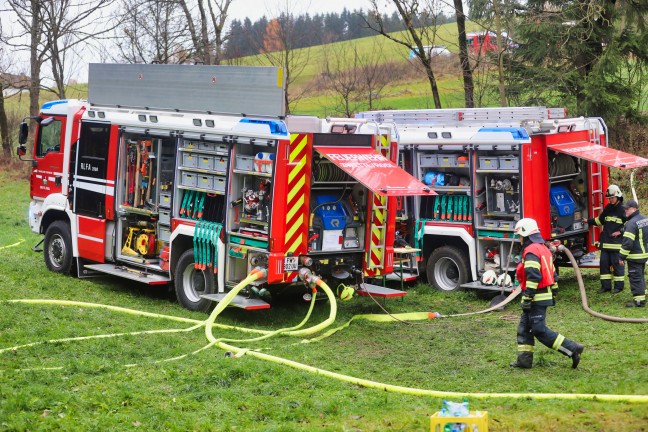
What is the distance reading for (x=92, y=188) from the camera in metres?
14.4

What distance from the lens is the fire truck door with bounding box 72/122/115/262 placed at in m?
14.1

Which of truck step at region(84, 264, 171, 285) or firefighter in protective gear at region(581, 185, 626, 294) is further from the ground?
firefighter in protective gear at region(581, 185, 626, 294)

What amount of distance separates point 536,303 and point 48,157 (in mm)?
9239

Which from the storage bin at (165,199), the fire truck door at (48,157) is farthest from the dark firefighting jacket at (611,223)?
the fire truck door at (48,157)

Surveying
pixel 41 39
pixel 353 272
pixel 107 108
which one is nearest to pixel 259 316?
pixel 353 272

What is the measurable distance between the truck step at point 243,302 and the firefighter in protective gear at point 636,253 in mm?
5343

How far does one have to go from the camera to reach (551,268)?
30.9ft

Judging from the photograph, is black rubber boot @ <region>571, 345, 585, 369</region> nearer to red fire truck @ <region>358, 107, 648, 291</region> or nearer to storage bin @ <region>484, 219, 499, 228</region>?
red fire truck @ <region>358, 107, 648, 291</region>

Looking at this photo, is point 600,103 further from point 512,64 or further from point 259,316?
point 259,316

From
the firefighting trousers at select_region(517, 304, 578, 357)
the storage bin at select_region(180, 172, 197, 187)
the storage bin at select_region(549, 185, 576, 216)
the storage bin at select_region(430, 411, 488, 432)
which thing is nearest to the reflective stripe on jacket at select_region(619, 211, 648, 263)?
the storage bin at select_region(549, 185, 576, 216)

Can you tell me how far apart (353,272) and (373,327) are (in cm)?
91

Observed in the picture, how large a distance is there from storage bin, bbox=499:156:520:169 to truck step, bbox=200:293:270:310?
14.6 ft

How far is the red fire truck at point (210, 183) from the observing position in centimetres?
1143

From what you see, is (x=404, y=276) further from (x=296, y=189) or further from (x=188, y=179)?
(x=188, y=179)
